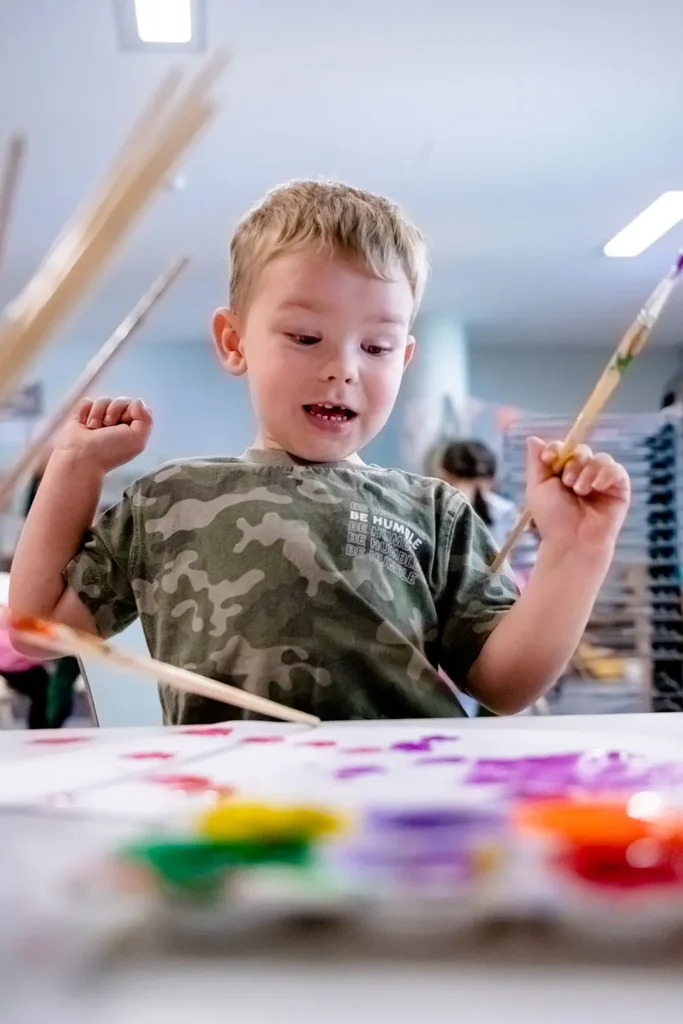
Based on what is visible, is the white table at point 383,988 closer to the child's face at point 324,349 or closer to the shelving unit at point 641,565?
the child's face at point 324,349

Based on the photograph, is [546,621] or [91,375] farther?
[546,621]

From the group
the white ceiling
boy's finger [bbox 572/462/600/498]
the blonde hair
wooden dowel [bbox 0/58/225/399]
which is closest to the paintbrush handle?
wooden dowel [bbox 0/58/225/399]

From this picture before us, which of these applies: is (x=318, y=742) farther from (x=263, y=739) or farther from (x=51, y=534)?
(x=51, y=534)

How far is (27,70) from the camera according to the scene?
1.79 metres

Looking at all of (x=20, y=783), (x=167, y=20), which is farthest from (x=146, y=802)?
(x=167, y=20)

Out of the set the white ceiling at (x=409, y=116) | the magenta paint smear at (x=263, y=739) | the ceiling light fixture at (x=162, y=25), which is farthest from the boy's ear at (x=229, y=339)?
the ceiling light fixture at (x=162, y=25)

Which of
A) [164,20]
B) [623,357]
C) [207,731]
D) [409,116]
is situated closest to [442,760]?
[207,731]

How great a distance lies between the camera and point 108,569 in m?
0.59

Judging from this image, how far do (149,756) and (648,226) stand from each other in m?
2.66

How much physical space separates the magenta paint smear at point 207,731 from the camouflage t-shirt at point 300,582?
12 centimetres

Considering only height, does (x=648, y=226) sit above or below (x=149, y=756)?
above

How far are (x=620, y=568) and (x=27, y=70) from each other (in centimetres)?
219

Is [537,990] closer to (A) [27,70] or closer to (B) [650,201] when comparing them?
(A) [27,70]

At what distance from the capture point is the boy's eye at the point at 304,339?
22.9 inches
